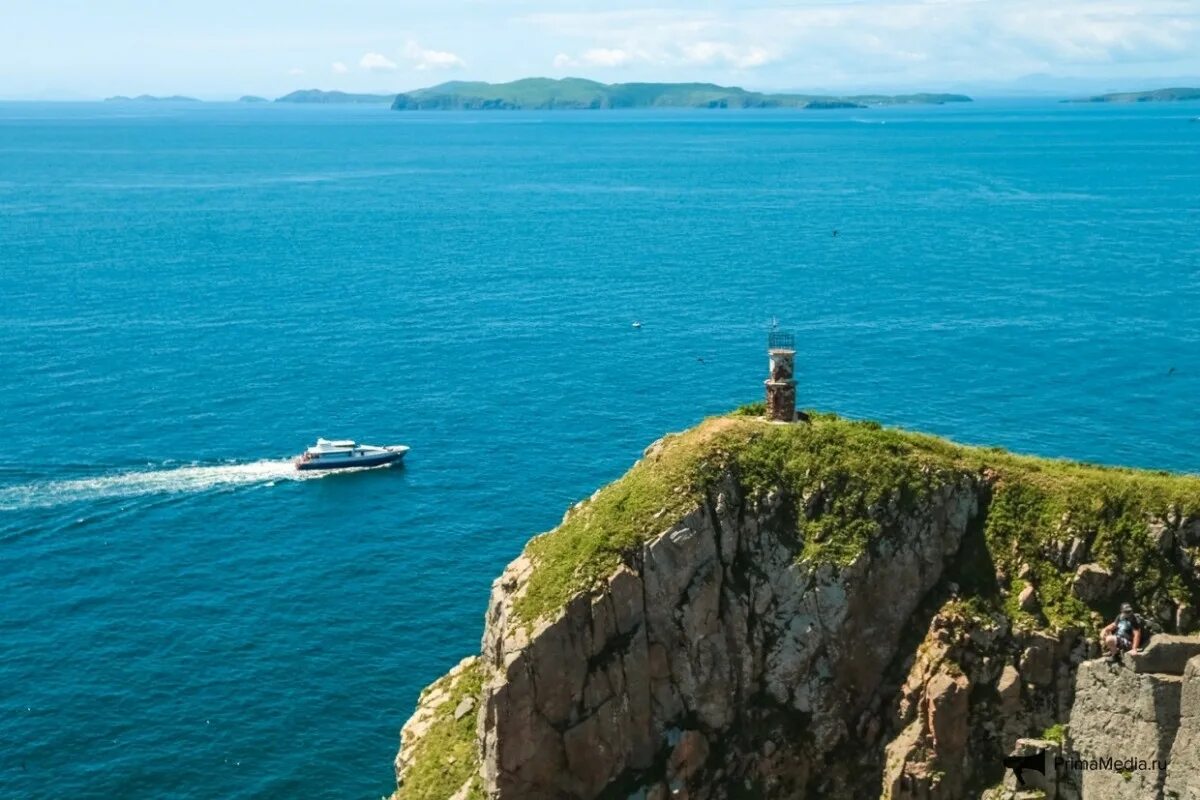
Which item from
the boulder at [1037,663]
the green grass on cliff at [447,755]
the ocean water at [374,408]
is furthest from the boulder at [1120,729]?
the ocean water at [374,408]

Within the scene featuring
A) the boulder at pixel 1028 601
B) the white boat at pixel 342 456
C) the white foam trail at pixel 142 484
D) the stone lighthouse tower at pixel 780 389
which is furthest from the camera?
the white boat at pixel 342 456

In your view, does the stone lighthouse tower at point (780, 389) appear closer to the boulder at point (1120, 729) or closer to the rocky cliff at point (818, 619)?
the rocky cliff at point (818, 619)

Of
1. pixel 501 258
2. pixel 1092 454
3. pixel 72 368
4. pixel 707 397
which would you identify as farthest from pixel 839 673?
pixel 501 258

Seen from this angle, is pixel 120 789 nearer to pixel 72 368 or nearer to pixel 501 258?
pixel 72 368

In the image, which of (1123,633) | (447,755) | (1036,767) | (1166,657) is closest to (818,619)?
(1036,767)

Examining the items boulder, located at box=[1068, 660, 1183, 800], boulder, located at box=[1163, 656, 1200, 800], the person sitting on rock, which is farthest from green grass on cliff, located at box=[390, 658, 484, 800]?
boulder, located at box=[1163, 656, 1200, 800]

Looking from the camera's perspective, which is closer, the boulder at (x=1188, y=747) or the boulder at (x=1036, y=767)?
the boulder at (x=1188, y=747)

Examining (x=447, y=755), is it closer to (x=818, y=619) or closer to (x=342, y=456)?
(x=818, y=619)
